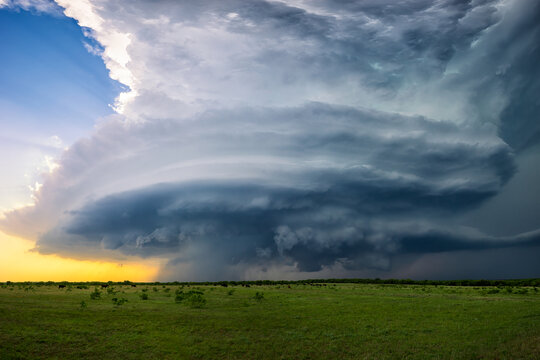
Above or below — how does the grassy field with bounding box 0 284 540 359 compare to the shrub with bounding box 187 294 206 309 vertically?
below

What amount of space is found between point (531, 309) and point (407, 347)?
29614 mm

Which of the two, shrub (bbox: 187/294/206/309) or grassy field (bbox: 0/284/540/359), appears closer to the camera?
grassy field (bbox: 0/284/540/359)

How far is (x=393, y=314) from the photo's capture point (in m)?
46.2

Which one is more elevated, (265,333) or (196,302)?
(196,302)

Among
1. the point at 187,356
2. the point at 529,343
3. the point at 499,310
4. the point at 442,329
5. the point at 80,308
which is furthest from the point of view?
the point at 499,310

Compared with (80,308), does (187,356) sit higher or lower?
lower

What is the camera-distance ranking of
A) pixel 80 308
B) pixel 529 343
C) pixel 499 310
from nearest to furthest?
pixel 529 343, pixel 80 308, pixel 499 310

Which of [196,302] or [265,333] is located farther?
[196,302]

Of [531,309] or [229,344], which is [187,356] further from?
[531,309]

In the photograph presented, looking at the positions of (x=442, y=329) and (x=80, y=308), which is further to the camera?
(x=80, y=308)

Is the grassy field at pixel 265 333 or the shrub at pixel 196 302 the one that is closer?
the grassy field at pixel 265 333

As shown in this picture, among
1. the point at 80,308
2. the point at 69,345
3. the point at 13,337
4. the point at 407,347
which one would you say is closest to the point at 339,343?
the point at 407,347

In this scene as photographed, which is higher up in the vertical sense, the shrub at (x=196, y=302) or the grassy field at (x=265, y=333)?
the shrub at (x=196, y=302)

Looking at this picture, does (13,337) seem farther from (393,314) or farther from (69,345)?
(393,314)
